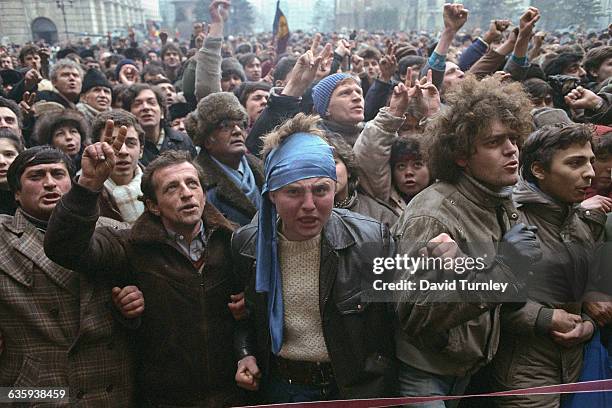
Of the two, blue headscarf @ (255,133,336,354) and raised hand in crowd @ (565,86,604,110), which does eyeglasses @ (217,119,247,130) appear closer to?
blue headscarf @ (255,133,336,354)

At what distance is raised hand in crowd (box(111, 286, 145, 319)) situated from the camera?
7.77ft

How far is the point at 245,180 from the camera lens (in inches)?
143

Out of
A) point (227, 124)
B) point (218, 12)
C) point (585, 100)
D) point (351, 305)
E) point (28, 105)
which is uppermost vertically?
point (218, 12)

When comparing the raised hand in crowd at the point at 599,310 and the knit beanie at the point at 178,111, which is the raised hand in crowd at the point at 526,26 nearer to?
the raised hand in crowd at the point at 599,310

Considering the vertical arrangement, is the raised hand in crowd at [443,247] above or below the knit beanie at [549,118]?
below

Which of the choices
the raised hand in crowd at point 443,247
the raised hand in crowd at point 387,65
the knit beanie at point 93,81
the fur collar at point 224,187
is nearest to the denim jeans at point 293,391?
the raised hand in crowd at point 443,247

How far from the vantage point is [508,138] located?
7.55 ft

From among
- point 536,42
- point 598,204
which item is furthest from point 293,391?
point 536,42

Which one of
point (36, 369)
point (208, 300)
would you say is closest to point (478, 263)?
point (208, 300)

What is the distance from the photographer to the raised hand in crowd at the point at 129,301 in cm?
237

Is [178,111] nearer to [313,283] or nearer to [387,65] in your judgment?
[387,65]

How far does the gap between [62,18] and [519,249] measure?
130 ft

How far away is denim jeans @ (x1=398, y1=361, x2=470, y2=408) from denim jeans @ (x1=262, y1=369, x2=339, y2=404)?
315 mm

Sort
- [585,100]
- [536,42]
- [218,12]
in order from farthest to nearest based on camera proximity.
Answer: [536,42] → [218,12] → [585,100]
